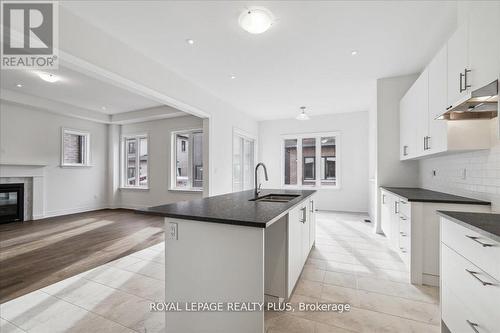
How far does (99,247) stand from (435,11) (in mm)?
5357

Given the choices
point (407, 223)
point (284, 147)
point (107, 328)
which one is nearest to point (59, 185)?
point (107, 328)

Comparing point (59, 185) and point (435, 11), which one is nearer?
point (435, 11)

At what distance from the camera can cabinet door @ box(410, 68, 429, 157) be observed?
2.67 metres

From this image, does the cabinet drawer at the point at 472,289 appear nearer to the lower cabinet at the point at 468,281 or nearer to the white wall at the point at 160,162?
the lower cabinet at the point at 468,281

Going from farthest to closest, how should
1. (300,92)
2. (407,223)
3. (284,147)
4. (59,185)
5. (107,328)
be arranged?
(284,147) → (59,185) → (300,92) → (407,223) → (107,328)

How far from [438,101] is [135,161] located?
24.7 feet

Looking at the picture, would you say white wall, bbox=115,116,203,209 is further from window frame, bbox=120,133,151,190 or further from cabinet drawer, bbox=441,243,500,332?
cabinet drawer, bbox=441,243,500,332

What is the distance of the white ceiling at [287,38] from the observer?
2.28 m

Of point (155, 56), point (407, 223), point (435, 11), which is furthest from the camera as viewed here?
point (155, 56)

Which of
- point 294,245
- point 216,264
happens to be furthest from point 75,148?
point 294,245

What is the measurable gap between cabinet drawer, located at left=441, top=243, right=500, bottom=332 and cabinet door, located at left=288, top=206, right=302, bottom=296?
1064 mm

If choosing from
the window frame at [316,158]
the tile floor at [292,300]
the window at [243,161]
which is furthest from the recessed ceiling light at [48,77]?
the window frame at [316,158]

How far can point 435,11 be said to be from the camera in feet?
7.59

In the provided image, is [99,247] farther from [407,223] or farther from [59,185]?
[407,223]
